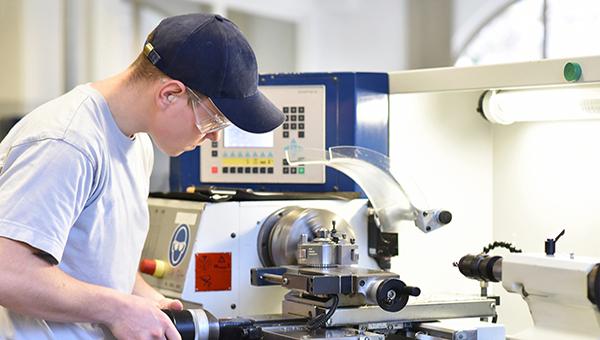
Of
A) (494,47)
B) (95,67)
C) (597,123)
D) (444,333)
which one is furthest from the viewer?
(494,47)

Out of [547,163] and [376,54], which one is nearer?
[547,163]

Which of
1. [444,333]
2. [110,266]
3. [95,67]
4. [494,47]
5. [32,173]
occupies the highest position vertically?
[494,47]

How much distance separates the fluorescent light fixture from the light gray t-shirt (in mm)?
911

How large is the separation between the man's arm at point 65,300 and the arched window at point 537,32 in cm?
288

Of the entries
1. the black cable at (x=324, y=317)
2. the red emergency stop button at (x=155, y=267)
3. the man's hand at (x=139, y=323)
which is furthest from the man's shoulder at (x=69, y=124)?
the red emergency stop button at (x=155, y=267)

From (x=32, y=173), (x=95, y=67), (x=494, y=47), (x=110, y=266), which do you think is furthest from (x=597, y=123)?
(x=494, y=47)

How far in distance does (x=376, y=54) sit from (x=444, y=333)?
3153mm

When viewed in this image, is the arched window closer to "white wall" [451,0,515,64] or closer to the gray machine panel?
"white wall" [451,0,515,64]

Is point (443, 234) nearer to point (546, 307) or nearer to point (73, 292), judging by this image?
point (546, 307)

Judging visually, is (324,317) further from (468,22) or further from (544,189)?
(468,22)

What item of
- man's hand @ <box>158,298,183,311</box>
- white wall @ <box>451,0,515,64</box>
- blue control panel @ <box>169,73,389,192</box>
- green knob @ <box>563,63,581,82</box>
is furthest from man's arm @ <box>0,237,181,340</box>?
white wall @ <box>451,0,515,64</box>

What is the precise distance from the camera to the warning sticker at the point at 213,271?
1904 mm

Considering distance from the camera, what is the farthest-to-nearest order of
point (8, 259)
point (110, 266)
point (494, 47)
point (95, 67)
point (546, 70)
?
point (494, 47), point (95, 67), point (546, 70), point (110, 266), point (8, 259)

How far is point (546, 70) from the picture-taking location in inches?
73.3
